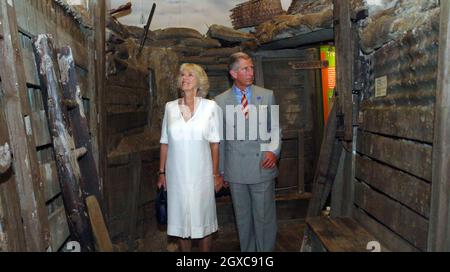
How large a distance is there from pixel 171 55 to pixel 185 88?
3.27 meters

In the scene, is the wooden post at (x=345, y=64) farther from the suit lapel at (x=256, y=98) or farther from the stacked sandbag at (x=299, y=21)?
the stacked sandbag at (x=299, y=21)

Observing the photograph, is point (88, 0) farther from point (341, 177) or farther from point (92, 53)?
point (341, 177)

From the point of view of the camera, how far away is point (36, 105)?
229 cm

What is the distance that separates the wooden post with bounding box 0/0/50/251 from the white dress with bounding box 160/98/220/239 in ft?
4.93

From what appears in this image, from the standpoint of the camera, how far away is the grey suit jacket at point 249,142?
3674 millimetres

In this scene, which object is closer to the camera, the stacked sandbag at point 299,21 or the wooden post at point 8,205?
the wooden post at point 8,205

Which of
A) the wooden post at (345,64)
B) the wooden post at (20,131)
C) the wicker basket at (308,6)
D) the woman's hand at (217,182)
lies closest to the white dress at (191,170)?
the woman's hand at (217,182)

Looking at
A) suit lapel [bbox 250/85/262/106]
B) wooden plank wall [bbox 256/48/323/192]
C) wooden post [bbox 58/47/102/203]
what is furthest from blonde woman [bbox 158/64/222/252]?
wooden plank wall [bbox 256/48/323/192]

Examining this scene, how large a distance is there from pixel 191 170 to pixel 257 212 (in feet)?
3.00

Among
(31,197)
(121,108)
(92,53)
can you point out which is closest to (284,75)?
(121,108)

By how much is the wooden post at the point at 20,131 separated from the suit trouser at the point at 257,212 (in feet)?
7.22

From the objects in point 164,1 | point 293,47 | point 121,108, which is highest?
point 164,1

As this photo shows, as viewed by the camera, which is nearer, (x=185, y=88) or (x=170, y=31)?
(x=185, y=88)

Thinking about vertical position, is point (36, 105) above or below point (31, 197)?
above
